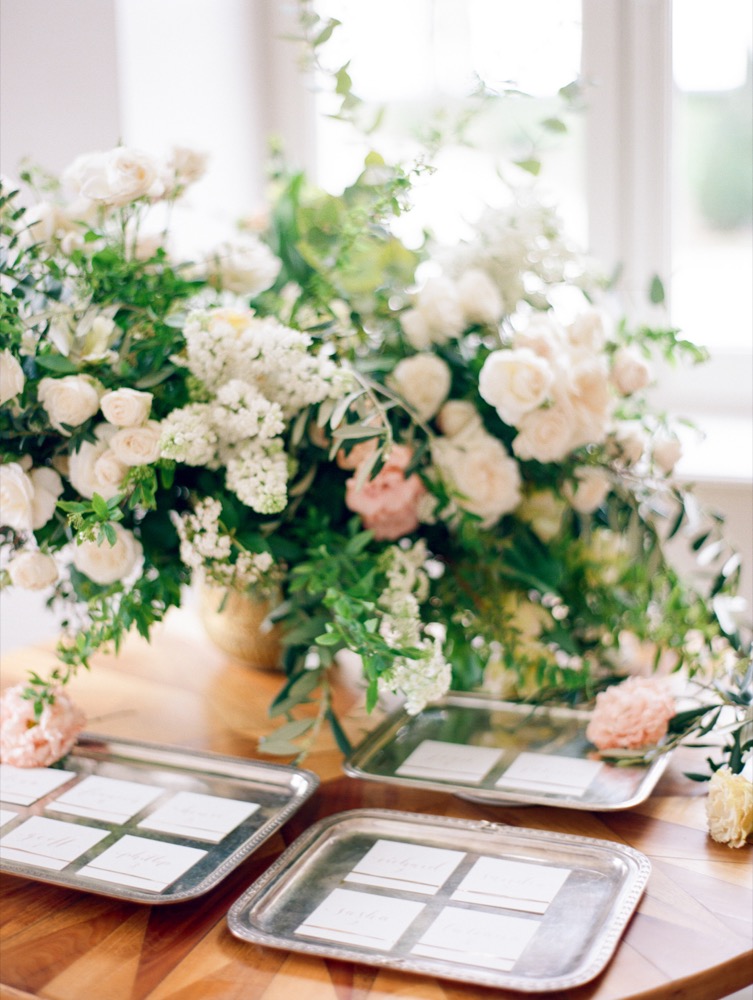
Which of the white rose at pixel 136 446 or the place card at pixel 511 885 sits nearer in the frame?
the place card at pixel 511 885

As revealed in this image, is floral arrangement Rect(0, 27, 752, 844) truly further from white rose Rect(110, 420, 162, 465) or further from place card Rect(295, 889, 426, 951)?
place card Rect(295, 889, 426, 951)

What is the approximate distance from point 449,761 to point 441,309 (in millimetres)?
481

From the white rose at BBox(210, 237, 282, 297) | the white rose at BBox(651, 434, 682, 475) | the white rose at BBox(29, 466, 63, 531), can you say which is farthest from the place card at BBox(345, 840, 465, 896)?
the white rose at BBox(210, 237, 282, 297)

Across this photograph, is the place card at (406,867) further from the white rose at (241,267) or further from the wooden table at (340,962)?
the white rose at (241,267)

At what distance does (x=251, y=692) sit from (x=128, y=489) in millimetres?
425

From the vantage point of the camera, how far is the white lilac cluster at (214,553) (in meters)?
1.02

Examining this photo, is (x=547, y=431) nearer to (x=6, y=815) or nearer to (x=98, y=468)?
(x=98, y=468)

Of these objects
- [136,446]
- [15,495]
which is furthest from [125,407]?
[15,495]

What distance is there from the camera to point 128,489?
983 mm

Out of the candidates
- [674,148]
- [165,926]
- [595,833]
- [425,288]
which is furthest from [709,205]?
[165,926]

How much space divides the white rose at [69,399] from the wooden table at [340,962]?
1.31ft

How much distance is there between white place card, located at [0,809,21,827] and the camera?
3.29ft

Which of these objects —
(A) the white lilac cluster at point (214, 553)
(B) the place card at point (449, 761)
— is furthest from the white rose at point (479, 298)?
(B) the place card at point (449, 761)

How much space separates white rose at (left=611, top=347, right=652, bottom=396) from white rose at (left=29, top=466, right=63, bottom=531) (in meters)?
0.63
